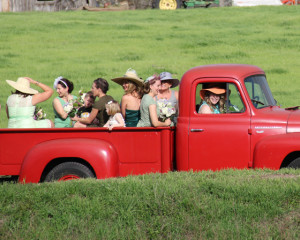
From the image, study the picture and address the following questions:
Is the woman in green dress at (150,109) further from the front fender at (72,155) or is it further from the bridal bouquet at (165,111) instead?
the front fender at (72,155)

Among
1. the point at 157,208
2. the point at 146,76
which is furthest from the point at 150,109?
the point at 146,76

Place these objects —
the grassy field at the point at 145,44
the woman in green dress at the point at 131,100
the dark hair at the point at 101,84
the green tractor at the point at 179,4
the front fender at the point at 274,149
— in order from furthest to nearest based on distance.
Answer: the green tractor at the point at 179,4 < the grassy field at the point at 145,44 < the dark hair at the point at 101,84 < the woman in green dress at the point at 131,100 < the front fender at the point at 274,149

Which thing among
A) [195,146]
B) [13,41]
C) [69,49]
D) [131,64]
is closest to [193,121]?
[195,146]

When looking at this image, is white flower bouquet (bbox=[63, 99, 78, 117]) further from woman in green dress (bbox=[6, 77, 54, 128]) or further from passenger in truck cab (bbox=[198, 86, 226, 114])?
passenger in truck cab (bbox=[198, 86, 226, 114])

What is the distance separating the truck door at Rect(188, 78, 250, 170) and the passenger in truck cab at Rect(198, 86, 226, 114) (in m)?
0.07

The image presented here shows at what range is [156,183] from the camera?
5.74 metres

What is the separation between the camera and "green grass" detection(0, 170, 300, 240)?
519cm

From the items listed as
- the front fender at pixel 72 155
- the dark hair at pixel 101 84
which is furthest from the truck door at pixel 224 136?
the dark hair at pixel 101 84

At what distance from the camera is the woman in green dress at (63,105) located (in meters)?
7.82

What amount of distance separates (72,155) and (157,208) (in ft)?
4.70

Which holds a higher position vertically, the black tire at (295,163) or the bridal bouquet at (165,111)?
the bridal bouquet at (165,111)

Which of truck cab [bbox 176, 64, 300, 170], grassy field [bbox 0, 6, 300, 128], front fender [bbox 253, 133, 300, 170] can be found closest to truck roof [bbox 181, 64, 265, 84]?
truck cab [bbox 176, 64, 300, 170]

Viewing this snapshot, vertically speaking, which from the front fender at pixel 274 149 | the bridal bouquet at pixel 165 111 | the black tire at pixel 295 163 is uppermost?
the bridal bouquet at pixel 165 111

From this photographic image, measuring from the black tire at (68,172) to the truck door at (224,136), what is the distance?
1.27 metres
